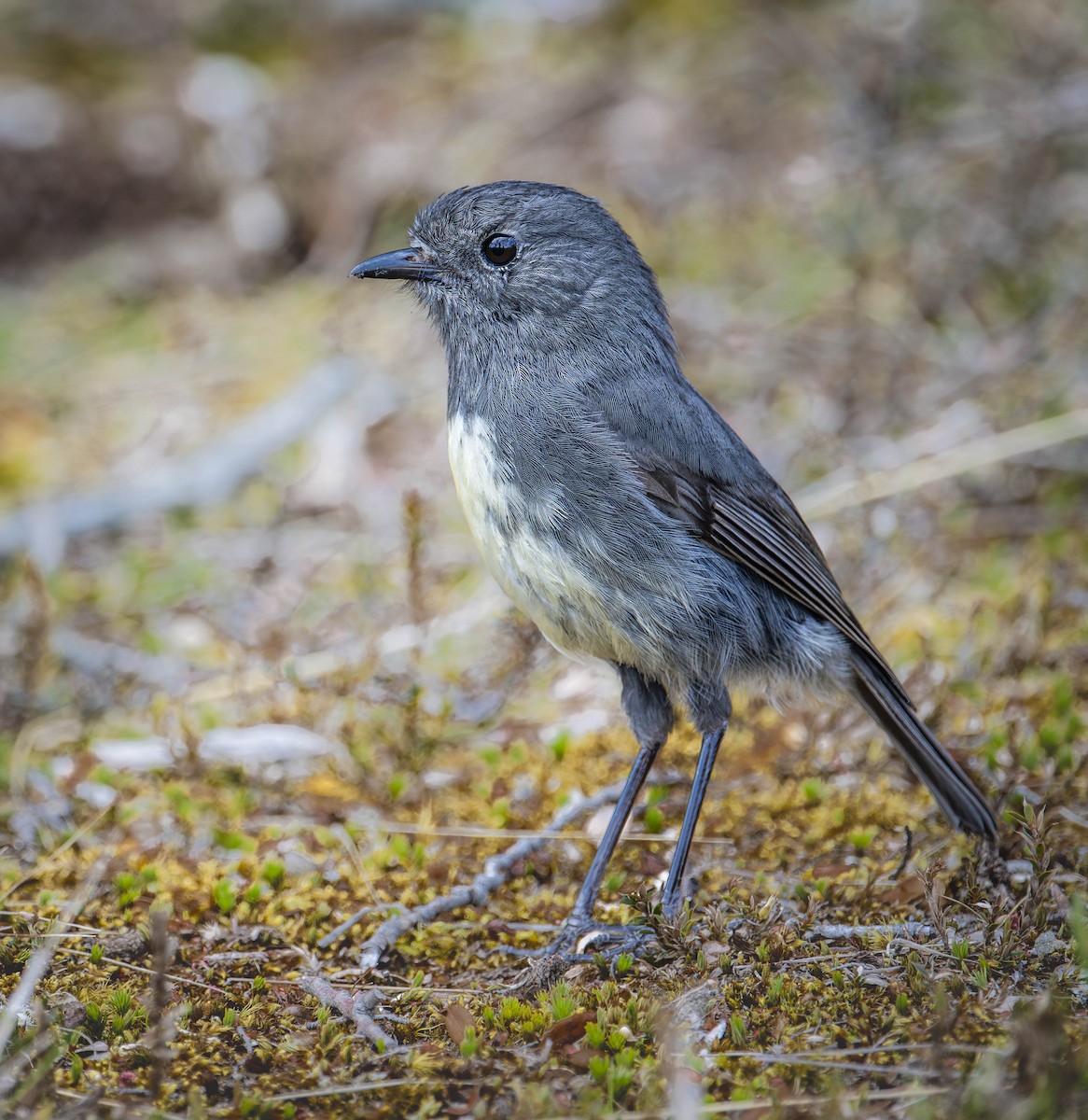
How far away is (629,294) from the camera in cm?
354

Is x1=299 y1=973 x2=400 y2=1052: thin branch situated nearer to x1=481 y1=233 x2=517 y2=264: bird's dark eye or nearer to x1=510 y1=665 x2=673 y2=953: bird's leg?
x1=510 y1=665 x2=673 y2=953: bird's leg

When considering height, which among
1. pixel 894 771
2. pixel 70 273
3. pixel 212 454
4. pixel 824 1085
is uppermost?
pixel 70 273

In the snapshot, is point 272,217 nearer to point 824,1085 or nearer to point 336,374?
point 336,374

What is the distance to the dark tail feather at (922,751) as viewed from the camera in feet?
10.7

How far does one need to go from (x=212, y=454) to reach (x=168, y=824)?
2412 millimetres

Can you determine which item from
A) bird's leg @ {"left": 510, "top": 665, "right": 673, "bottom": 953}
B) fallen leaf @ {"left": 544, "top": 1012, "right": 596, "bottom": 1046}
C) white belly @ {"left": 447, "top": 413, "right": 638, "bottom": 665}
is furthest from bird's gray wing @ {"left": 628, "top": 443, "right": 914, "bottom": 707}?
fallen leaf @ {"left": 544, "top": 1012, "right": 596, "bottom": 1046}

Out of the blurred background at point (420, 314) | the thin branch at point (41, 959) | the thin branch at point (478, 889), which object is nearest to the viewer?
the thin branch at point (41, 959)

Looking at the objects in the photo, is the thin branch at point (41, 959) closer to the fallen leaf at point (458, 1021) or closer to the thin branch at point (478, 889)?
the thin branch at point (478, 889)

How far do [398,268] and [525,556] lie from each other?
1015 mm

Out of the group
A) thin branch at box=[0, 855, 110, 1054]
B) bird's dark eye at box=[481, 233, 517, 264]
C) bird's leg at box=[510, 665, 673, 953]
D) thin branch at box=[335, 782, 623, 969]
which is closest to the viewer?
thin branch at box=[0, 855, 110, 1054]

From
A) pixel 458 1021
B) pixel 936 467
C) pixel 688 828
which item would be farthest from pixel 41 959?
pixel 936 467

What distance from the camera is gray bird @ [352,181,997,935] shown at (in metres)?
3.13

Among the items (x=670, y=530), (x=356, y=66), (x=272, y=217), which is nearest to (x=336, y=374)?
(x=272, y=217)

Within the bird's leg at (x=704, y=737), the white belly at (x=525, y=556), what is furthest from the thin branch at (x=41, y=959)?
the bird's leg at (x=704, y=737)
